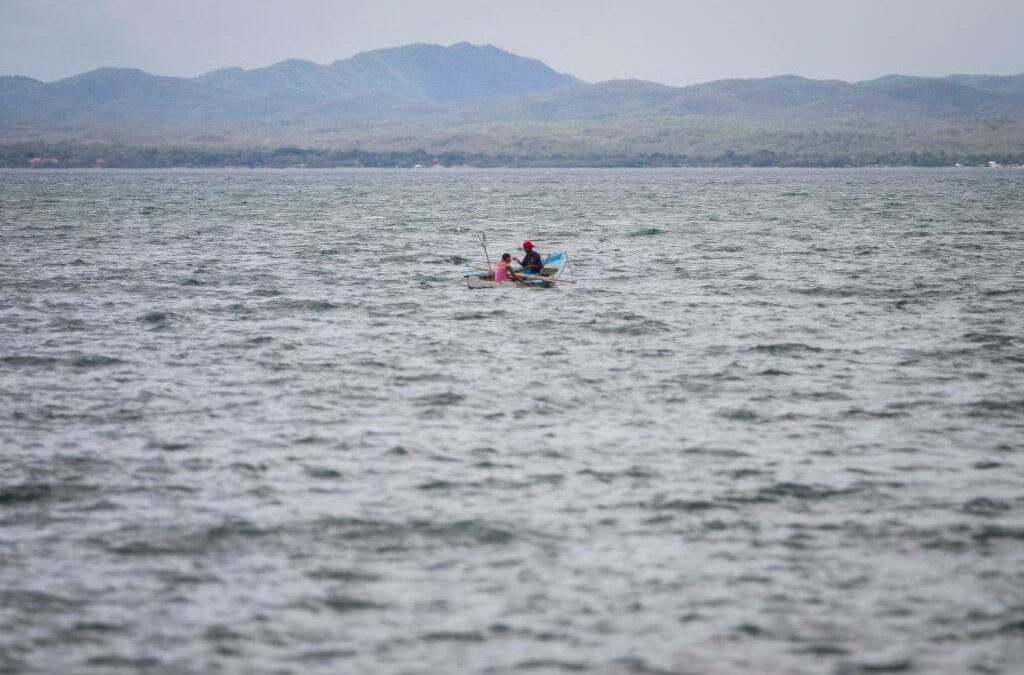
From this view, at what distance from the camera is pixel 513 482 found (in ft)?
54.3

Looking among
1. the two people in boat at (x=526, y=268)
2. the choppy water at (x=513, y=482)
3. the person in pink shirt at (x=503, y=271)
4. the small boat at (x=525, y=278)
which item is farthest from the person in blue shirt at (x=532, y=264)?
the choppy water at (x=513, y=482)

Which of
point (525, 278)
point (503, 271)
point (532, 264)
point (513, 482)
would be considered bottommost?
point (513, 482)

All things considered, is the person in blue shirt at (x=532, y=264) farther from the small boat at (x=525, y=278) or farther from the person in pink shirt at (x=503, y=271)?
the person in pink shirt at (x=503, y=271)

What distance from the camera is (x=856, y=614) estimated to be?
1190 cm

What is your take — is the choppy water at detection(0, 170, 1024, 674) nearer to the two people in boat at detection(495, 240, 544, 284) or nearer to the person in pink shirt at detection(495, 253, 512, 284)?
the two people in boat at detection(495, 240, 544, 284)

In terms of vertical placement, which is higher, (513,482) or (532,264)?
(532,264)

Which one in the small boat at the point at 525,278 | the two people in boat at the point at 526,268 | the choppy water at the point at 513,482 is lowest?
the choppy water at the point at 513,482

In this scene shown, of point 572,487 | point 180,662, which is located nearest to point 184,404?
point 572,487

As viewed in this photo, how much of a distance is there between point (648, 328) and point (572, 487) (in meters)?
15.9

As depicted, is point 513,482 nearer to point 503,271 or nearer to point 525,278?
point 525,278

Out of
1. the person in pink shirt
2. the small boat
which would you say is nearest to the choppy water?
the small boat

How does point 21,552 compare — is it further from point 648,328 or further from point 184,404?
point 648,328

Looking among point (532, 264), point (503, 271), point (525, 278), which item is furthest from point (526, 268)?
point (503, 271)

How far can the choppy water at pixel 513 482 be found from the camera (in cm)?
1146
